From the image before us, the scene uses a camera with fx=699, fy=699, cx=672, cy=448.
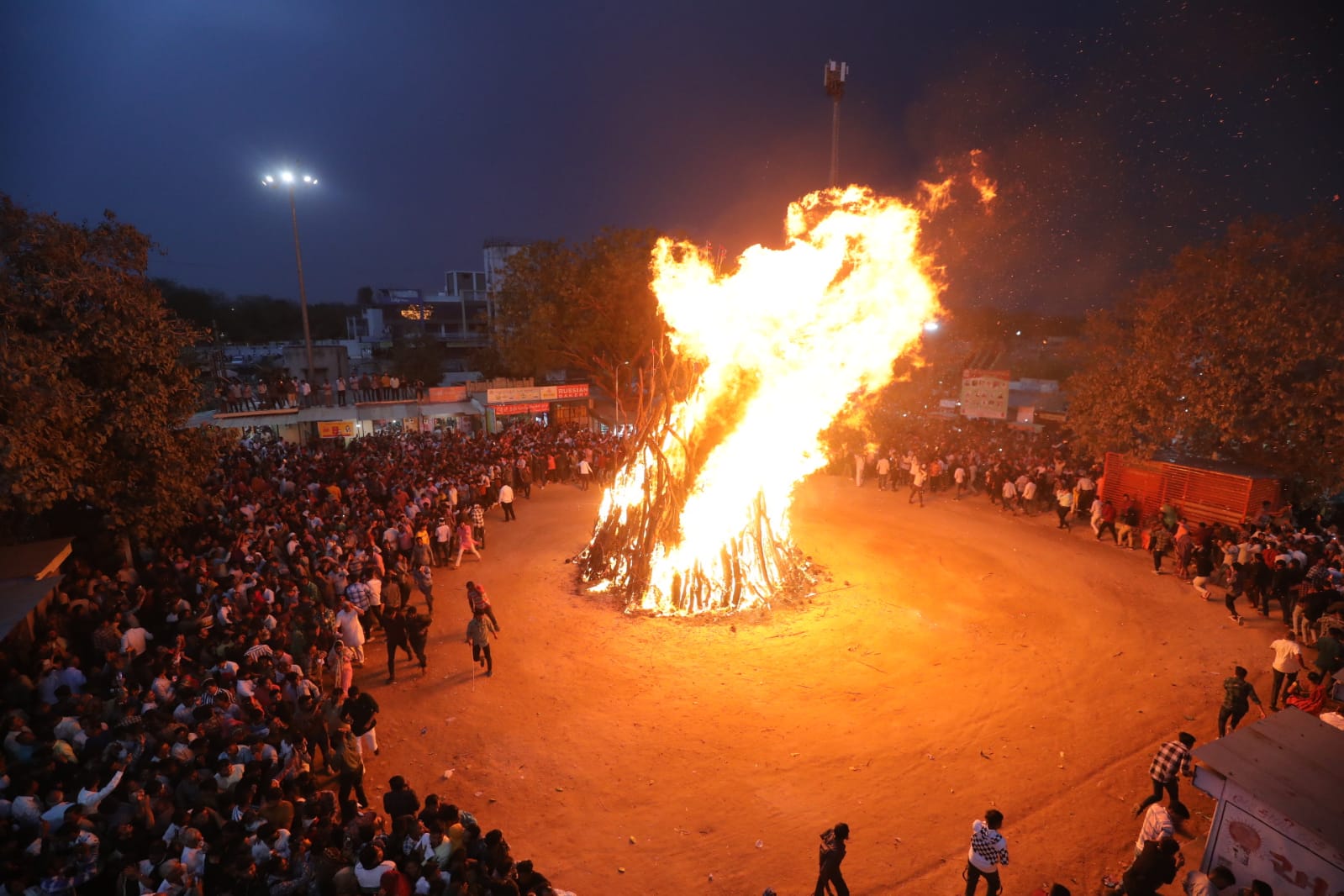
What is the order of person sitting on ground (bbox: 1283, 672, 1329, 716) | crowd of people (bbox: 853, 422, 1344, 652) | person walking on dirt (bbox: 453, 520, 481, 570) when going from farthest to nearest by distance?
1. person walking on dirt (bbox: 453, 520, 481, 570)
2. crowd of people (bbox: 853, 422, 1344, 652)
3. person sitting on ground (bbox: 1283, 672, 1329, 716)

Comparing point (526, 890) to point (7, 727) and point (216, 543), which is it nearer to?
point (7, 727)

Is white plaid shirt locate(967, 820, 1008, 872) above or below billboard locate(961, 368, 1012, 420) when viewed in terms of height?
below

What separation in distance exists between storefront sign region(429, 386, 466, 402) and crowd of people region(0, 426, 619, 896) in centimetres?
1239

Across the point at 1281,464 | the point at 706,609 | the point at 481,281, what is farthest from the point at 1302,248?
the point at 481,281

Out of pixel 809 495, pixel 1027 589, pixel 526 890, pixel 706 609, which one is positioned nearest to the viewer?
pixel 526 890

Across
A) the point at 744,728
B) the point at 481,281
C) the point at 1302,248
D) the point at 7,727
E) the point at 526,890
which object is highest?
the point at 481,281

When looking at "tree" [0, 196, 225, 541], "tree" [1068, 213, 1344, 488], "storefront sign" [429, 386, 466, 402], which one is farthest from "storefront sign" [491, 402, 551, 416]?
"tree" [1068, 213, 1344, 488]

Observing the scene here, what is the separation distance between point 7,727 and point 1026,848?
10.7 meters

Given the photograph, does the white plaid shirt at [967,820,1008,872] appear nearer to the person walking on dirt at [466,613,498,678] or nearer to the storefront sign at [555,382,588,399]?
the person walking on dirt at [466,613,498,678]

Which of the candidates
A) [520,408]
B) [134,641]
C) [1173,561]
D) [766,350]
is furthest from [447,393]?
[1173,561]

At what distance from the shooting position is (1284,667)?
9484mm

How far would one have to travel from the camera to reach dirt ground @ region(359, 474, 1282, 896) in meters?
7.30

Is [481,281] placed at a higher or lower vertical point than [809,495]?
higher

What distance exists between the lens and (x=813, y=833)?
746 cm
